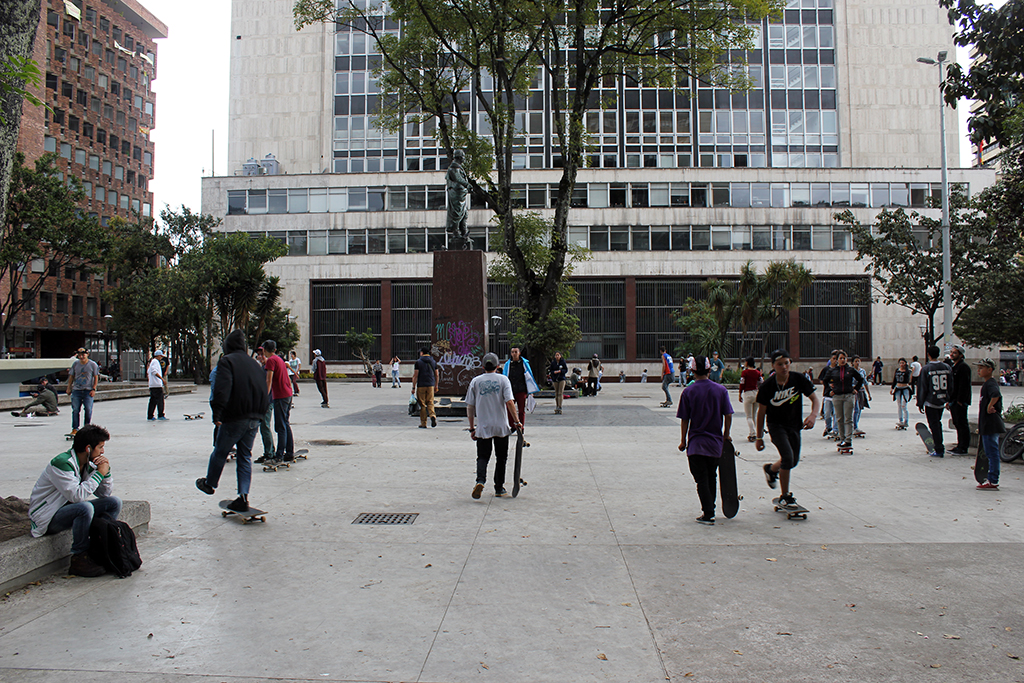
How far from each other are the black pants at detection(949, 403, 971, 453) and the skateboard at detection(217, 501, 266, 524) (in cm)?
951

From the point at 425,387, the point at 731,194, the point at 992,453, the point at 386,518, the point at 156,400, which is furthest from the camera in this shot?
the point at 731,194

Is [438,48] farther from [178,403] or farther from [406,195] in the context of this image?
[406,195]

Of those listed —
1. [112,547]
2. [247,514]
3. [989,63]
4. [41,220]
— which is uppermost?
[41,220]

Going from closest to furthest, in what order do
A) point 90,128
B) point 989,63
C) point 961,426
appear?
point 989,63, point 961,426, point 90,128

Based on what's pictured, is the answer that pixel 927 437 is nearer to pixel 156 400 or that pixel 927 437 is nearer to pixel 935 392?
pixel 935 392

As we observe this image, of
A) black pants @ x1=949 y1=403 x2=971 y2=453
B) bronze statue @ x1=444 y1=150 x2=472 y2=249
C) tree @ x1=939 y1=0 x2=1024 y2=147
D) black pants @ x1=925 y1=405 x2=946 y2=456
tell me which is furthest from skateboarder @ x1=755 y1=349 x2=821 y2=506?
bronze statue @ x1=444 y1=150 x2=472 y2=249

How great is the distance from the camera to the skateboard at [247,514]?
6.48 m

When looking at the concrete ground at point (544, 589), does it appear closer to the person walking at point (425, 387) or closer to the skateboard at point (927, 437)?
the skateboard at point (927, 437)

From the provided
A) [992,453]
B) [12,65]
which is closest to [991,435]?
[992,453]

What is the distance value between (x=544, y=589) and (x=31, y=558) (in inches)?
133

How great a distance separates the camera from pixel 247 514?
6.56 meters

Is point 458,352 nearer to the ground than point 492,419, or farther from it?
farther from it

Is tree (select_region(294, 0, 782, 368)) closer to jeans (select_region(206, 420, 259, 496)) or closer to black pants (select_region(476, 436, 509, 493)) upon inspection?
black pants (select_region(476, 436, 509, 493))

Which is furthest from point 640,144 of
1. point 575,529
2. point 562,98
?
point 575,529
